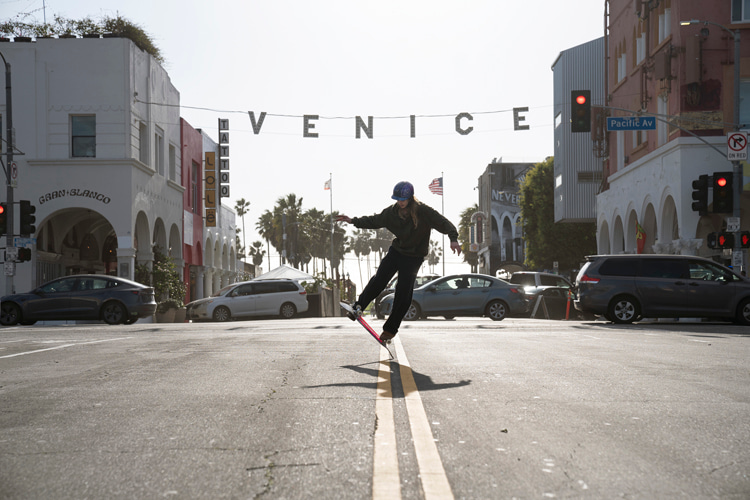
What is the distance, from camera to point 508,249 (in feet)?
317

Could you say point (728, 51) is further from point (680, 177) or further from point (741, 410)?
point (741, 410)

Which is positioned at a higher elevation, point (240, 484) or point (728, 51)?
point (728, 51)

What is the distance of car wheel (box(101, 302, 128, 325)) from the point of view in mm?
23797

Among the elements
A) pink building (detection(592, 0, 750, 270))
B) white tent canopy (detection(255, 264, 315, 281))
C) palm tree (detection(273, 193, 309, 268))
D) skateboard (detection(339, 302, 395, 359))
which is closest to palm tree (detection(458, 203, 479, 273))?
palm tree (detection(273, 193, 309, 268))

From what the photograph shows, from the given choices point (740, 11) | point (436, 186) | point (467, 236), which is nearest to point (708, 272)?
point (740, 11)

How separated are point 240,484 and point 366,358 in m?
5.16

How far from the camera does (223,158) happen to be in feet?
146

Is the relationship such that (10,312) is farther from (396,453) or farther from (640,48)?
(640,48)

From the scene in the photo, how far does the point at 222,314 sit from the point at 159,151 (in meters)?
9.81

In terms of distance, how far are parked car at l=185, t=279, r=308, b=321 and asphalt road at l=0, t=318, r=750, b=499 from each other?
22.8 metres

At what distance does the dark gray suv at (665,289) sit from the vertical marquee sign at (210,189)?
27899 millimetres

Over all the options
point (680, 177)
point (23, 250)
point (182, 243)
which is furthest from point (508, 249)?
point (23, 250)

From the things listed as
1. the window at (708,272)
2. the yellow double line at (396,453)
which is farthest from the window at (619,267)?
the yellow double line at (396,453)

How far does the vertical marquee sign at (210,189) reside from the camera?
44375 millimetres
